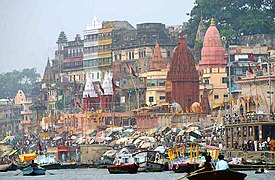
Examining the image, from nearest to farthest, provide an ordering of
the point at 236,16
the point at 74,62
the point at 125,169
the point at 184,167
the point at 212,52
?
the point at 184,167
the point at 125,169
the point at 212,52
the point at 236,16
the point at 74,62

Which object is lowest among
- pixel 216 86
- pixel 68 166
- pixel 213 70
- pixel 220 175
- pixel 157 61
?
pixel 68 166

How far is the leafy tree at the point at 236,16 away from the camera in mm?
158125

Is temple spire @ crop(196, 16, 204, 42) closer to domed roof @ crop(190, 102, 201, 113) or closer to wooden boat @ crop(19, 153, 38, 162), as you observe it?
domed roof @ crop(190, 102, 201, 113)

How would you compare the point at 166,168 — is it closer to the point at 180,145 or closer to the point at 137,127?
the point at 180,145

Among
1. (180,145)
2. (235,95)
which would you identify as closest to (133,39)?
(235,95)

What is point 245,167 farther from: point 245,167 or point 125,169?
point 125,169

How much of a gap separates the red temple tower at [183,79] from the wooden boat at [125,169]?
42728 mm

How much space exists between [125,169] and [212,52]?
5286 cm

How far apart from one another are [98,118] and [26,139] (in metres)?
9.41

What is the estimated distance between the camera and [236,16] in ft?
536

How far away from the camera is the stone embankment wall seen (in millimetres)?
124312

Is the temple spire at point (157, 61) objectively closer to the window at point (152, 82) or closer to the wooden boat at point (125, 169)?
the window at point (152, 82)

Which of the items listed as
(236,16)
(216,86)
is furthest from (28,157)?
(236,16)

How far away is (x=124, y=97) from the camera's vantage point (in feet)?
487
